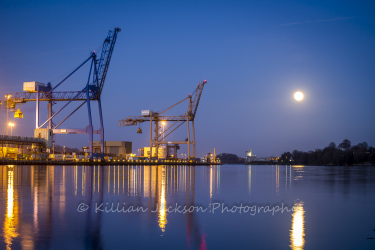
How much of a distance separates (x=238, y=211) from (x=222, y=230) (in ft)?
10.5

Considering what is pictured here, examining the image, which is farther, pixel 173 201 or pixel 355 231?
pixel 173 201

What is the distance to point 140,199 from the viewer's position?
1461 centimetres

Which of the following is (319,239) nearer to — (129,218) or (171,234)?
(171,234)

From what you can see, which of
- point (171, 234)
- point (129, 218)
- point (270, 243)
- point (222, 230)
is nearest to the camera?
point (270, 243)

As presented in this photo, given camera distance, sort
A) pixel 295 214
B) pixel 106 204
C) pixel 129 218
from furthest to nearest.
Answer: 1. pixel 106 204
2. pixel 295 214
3. pixel 129 218

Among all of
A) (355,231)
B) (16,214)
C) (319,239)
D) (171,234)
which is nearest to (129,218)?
(171,234)

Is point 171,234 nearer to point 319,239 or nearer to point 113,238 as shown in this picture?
point 113,238

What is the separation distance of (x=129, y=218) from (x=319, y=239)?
474 centimetres

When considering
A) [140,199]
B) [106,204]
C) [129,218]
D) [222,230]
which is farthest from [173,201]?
[222,230]

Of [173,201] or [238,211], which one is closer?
[238,211]

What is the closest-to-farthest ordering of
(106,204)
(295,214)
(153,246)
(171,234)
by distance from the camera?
(153,246), (171,234), (295,214), (106,204)

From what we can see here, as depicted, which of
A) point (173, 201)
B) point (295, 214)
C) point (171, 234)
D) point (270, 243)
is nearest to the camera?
point (270, 243)

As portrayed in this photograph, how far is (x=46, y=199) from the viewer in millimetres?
14203

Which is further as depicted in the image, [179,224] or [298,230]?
[179,224]
